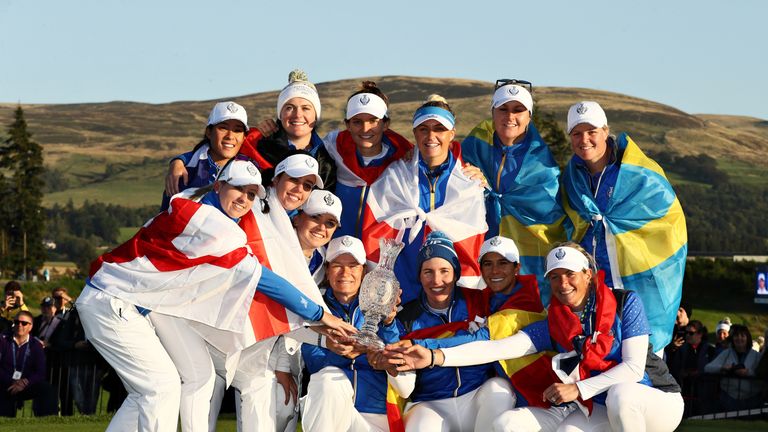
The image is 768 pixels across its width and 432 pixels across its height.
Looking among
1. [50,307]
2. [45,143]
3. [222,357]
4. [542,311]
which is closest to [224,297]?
[222,357]

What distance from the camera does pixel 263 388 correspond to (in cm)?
773

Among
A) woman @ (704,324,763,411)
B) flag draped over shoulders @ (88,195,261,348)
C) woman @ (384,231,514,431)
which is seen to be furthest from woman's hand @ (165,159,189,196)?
woman @ (704,324,763,411)

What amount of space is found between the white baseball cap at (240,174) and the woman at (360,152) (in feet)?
4.30

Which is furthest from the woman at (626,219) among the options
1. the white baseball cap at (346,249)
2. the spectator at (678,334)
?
the spectator at (678,334)

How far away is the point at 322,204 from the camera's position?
314 inches

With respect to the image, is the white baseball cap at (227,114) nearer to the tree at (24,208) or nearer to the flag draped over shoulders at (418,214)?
the flag draped over shoulders at (418,214)

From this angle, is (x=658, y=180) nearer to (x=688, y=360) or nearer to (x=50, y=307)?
(x=688, y=360)

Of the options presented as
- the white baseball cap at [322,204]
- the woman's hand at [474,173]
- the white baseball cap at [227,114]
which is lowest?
the white baseball cap at [322,204]

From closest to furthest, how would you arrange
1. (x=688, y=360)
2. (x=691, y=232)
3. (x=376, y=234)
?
(x=376, y=234), (x=688, y=360), (x=691, y=232)

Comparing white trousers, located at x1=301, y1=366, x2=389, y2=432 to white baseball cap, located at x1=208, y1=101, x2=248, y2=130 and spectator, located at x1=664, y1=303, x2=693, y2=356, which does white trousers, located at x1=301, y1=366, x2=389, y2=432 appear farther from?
spectator, located at x1=664, y1=303, x2=693, y2=356

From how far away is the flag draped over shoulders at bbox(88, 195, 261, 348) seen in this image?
712 cm

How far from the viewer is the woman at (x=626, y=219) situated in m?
8.30

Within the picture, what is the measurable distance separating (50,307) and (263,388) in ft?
26.7

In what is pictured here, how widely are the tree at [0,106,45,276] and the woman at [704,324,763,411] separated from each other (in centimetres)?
8522
